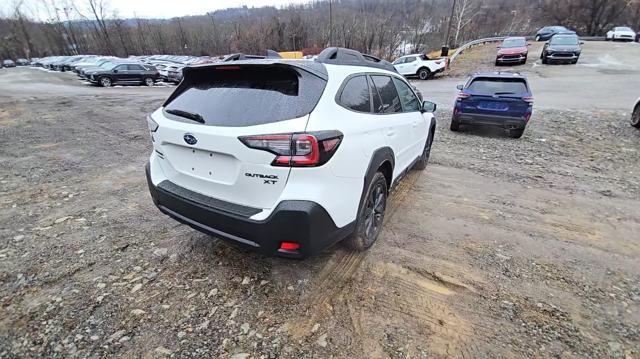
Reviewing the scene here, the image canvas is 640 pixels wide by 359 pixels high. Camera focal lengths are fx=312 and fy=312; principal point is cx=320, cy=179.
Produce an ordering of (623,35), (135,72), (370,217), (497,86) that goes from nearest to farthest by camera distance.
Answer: (370,217) → (497,86) → (135,72) → (623,35)

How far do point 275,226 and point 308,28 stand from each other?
57154mm

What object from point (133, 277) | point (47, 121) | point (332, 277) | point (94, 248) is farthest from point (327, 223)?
point (47, 121)

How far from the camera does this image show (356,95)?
2621mm

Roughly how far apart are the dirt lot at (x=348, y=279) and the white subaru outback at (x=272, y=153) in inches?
21.1

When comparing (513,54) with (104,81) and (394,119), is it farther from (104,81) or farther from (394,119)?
(104,81)

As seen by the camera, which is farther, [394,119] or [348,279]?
[394,119]

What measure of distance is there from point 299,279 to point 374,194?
1.03m

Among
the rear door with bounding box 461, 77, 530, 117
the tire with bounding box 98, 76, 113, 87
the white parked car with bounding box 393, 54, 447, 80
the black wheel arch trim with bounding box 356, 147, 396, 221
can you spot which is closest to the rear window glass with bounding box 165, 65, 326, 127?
the black wheel arch trim with bounding box 356, 147, 396, 221

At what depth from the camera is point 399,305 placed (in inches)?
92.6

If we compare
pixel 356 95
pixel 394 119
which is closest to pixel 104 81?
pixel 394 119

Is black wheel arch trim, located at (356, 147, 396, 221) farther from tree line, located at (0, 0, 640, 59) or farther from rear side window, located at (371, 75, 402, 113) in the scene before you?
tree line, located at (0, 0, 640, 59)

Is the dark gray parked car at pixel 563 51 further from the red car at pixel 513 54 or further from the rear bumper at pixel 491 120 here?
the rear bumper at pixel 491 120

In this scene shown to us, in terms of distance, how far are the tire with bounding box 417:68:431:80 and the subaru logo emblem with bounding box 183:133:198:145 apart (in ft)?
68.0

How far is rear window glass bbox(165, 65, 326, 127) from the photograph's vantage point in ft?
6.84
